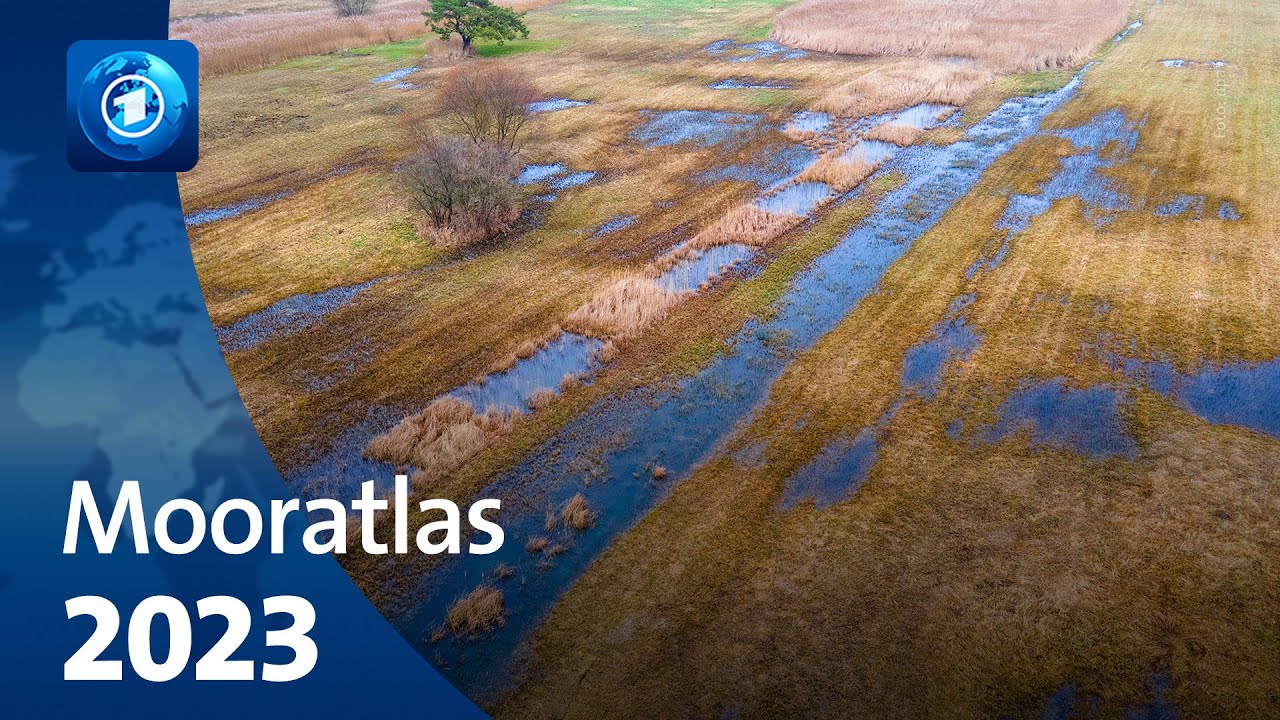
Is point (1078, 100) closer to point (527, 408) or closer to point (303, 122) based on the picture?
point (527, 408)

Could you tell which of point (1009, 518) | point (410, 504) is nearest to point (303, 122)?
point (410, 504)

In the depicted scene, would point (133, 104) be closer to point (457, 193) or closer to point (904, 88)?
point (457, 193)

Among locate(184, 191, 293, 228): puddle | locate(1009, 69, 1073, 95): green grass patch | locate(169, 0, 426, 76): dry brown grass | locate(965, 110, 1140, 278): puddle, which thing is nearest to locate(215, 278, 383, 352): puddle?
locate(184, 191, 293, 228): puddle

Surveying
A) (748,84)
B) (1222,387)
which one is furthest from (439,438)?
(748,84)

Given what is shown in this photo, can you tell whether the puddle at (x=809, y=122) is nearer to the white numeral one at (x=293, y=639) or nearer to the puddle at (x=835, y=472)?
the puddle at (x=835, y=472)

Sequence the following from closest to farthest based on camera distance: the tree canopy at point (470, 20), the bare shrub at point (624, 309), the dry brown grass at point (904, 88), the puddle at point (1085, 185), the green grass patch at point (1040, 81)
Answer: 1. the bare shrub at point (624, 309)
2. the puddle at point (1085, 185)
3. the dry brown grass at point (904, 88)
4. the green grass patch at point (1040, 81)
5. the tree canopy at point (470, 20)

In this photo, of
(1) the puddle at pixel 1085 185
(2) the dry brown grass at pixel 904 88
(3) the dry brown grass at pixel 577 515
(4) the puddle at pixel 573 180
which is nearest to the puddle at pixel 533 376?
(3) the dry brown grass at pixel 577 515
